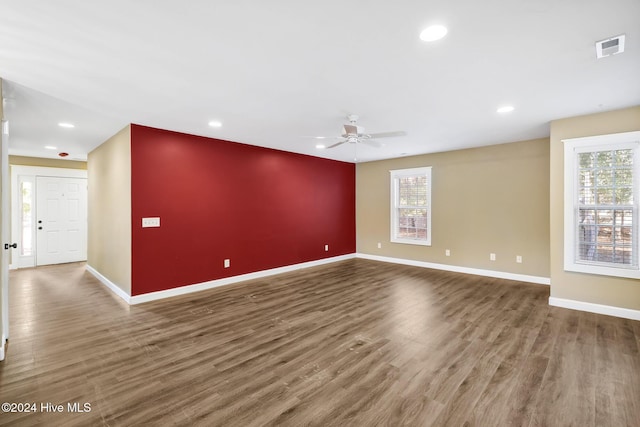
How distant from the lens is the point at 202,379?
7.48 ft

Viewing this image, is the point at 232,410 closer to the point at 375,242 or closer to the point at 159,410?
the point at 159,410

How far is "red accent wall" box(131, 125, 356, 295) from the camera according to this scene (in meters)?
4.18

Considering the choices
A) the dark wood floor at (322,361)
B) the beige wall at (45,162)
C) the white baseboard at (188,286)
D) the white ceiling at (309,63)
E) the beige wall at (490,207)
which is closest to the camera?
the white ceiling at (309,63)

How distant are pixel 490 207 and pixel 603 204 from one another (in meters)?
1.94

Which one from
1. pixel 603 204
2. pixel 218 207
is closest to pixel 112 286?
pixel 218 207

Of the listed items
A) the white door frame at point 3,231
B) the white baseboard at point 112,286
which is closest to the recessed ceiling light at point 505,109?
the white door frame at point 3,231

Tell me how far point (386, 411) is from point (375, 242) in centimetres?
566

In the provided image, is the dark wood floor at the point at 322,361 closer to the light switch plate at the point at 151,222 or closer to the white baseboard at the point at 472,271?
the white baseboard at the point at 472,271

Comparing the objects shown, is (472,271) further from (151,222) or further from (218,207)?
(151,222)

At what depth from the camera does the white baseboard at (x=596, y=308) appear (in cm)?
345

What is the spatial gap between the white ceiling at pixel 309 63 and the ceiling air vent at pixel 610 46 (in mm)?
54

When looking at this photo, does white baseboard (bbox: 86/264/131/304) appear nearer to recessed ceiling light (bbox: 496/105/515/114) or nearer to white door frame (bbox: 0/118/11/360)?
white door frame (bbox: 0/118/11/360)

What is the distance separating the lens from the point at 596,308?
364cm

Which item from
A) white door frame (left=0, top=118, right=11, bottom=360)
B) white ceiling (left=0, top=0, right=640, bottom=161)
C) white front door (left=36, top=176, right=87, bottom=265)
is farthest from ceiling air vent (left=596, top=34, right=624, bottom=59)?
white front door (left=36, top=176, right=87, bottom=265)
